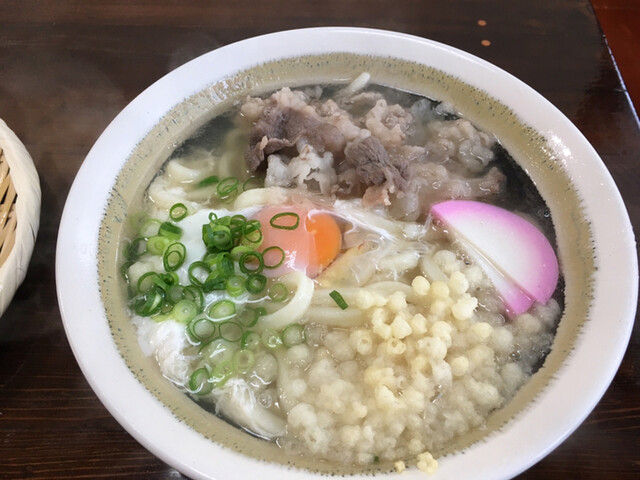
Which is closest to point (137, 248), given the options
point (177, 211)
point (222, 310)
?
point (177, 211)

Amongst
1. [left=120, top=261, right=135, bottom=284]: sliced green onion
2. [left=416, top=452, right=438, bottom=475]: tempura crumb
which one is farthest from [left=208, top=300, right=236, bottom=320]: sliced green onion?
[left=416, top=452, right=438, bottom=475]: tempura crumb

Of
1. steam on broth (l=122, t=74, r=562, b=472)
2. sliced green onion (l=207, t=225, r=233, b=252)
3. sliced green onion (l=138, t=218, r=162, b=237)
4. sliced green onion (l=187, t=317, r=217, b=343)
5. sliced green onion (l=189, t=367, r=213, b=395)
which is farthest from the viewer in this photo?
sliced green onion (l=138, t=218, r=162, b=237)

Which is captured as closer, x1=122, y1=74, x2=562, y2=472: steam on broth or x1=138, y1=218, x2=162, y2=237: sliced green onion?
x1=122, y1=74, x2=562, y2=472: steam on broth

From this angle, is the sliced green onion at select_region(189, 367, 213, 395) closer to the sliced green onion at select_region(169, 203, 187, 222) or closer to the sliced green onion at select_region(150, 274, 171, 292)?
the sliced green onion at select_region(150, 274, 171, 292)

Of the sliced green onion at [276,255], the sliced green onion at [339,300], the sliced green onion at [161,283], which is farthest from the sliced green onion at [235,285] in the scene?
the sliced green onion at [339,300]

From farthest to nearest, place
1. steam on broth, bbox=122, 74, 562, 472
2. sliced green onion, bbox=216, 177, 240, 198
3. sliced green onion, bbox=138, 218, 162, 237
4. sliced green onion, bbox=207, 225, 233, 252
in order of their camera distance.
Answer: sliced green onion, bbox=216, 177, 240, 198 < sliced green onion, bbox=138, 218, 162, 237 < sliced green onion, bbox=207, 225, 233, 252 < steam on broth, bbox=122, 74, 562, 472

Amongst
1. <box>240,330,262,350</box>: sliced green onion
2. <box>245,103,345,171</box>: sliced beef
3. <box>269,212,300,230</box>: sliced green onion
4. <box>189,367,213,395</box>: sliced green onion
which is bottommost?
<box>189,367,213,395</box>: sliced green onion

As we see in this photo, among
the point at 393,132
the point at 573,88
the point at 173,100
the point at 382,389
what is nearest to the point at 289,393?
the point at 382,389

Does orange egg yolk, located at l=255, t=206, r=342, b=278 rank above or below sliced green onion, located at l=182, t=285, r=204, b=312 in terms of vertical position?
above
